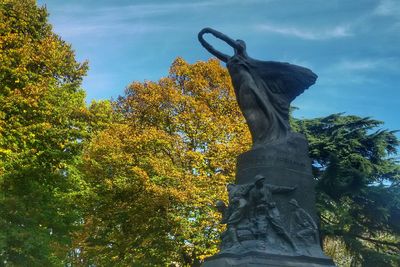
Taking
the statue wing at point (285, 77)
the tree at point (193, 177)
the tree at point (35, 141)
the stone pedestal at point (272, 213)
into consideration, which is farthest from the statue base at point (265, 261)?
the tree at point (193, 177)

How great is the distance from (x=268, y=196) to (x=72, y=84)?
57.9 ft

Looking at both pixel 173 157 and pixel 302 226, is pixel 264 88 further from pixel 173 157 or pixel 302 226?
pixel 173 157

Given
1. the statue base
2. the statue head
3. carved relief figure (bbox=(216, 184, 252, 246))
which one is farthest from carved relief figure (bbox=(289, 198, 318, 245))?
carved relief figure (bbox=(216, 184, 252, 246))

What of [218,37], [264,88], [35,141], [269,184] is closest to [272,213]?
[269,184]

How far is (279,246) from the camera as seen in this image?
29.1 ft

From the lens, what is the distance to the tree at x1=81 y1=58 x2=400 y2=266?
21.7 meters

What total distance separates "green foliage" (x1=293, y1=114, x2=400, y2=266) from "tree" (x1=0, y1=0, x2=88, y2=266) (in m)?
10.9

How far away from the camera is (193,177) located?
2220 centimetres

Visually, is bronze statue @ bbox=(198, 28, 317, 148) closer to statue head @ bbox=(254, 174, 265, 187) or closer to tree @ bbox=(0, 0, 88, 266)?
statue head @ bbox=(254, 174, 265, 187)

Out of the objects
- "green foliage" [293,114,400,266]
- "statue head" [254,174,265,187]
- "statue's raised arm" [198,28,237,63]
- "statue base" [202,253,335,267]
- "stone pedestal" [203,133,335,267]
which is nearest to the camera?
→ "statue base" [202,253,335,267]

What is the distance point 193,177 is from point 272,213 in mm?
13214

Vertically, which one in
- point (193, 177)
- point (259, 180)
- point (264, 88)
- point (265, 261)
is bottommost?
point (265, 261)

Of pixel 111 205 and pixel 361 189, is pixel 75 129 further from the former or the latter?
pixel 361 189

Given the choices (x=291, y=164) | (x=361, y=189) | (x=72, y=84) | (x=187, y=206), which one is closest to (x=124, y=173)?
(x=187, y=206)
